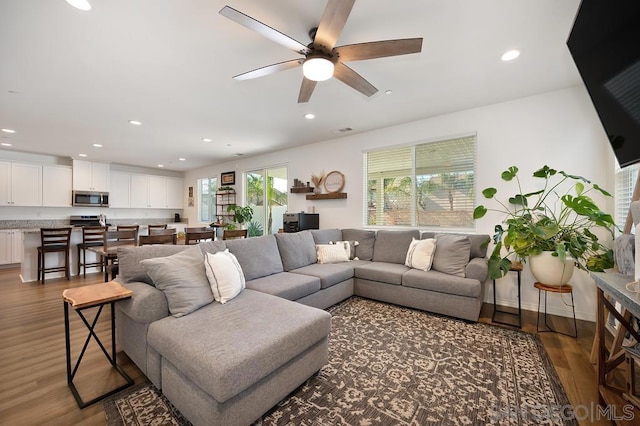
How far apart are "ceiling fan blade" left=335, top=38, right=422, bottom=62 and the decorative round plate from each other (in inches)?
115

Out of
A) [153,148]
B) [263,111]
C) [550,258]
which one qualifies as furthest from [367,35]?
[153,148]

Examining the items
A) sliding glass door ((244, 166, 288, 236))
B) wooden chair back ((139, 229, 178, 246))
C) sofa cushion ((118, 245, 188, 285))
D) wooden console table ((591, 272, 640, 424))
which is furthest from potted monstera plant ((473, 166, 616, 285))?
sliding glass door ((244, 166, 288, 236))

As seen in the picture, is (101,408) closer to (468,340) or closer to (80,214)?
(468,340)

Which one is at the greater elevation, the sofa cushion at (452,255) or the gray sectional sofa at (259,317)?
the sofa cushion at (452,255)

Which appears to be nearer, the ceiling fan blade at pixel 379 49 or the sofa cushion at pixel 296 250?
the ceiling fan blade at pixel 379 49

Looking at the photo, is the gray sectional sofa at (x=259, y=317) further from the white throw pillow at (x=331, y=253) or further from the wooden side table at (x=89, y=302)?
the white throw pillow at (x=331, y=253)

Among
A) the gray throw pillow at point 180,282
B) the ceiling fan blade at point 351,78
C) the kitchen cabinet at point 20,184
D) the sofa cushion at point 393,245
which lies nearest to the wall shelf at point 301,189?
the sofa cushion at point 393,245

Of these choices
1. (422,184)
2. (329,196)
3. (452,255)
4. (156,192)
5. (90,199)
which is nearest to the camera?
(452,255)

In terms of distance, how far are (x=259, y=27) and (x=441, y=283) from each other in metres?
2.89

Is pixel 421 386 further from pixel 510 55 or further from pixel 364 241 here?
pixel 510 55

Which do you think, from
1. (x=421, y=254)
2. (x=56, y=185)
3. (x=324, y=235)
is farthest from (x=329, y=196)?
(x=56, y=185)

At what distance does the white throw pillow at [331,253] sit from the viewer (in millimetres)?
3715

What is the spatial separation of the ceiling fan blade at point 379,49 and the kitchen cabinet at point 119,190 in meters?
7.76

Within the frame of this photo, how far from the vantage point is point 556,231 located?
2.43m
